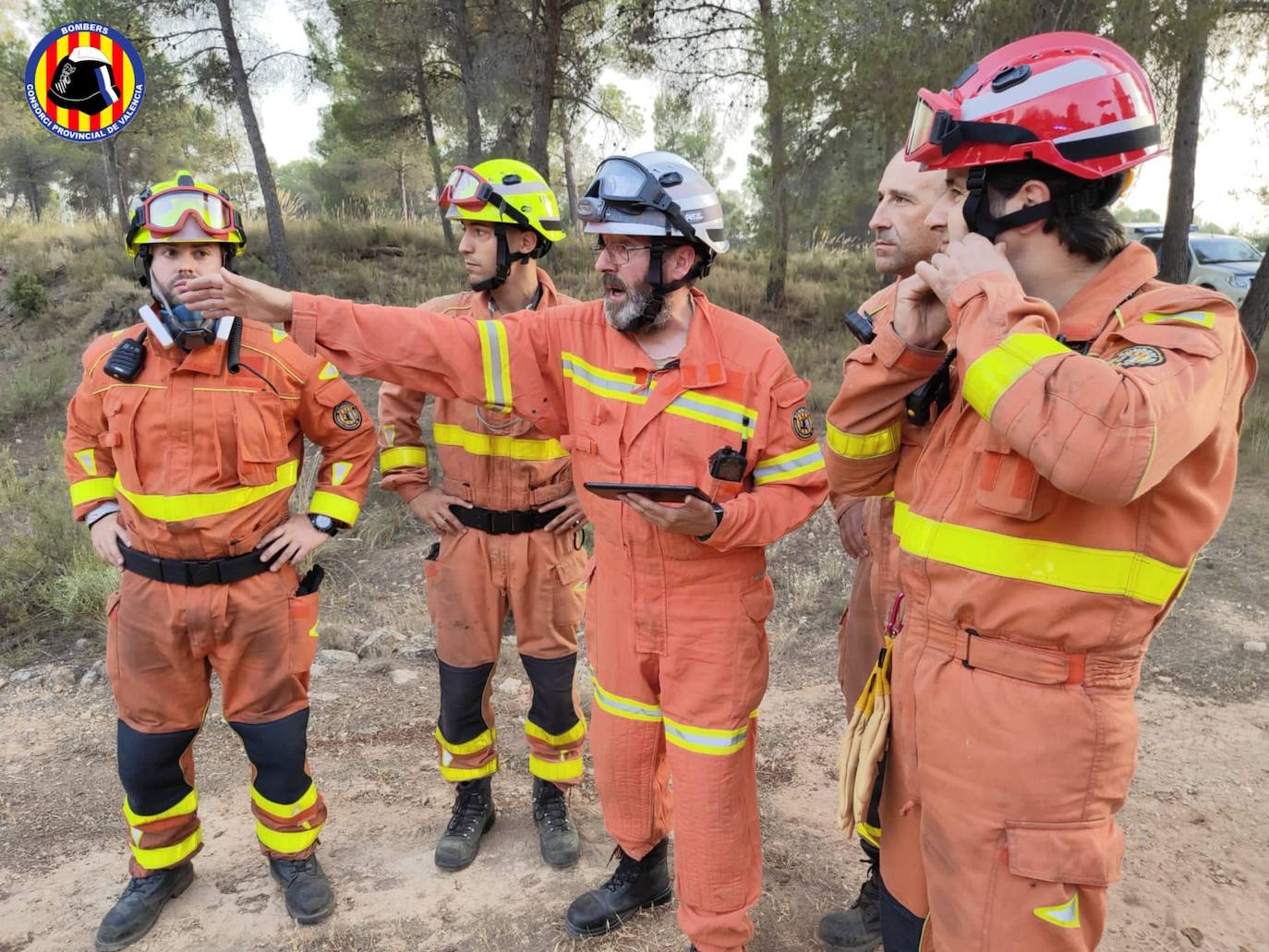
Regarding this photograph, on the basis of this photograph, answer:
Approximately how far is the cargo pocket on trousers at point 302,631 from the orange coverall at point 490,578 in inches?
19.3

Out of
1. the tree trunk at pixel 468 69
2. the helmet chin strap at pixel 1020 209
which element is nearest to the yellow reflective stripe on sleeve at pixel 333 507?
the helmet chin strap at pixel 1020 209

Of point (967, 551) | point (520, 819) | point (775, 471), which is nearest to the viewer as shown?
point (967, 551)

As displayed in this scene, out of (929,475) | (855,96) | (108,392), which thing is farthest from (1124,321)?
(855,96)

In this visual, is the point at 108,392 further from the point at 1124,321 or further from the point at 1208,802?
the point at 1208,802

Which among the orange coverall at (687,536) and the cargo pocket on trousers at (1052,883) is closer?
the cargo pocket on trousers at (1052,883)

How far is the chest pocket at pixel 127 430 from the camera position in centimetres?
295

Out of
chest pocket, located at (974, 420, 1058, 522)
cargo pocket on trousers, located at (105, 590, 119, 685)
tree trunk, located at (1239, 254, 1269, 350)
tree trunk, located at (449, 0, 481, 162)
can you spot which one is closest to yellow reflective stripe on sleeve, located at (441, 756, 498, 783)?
cargo pocket on trousers, located at (105, 590, 119, 685)

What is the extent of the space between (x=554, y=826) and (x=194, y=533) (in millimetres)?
1875

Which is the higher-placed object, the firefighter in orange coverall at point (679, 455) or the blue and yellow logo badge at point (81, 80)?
the blue and yellow logo badge at point (81, 80)

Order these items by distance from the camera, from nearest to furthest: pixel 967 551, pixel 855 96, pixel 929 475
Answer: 1. pixel 967 551
2. pixel 929 475
3. pixel 855 96

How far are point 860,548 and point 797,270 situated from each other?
16.2m

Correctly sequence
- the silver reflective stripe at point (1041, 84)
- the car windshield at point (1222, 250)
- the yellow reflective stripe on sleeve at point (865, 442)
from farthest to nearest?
the car windshield at point (1222, 250), the yellow reflective stripe on sleeve at point (865, 442), the silver reflective stripe at point (1041, 84)

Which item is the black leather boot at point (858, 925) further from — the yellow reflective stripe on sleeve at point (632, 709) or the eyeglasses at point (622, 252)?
the eyeglasses at point (622, 252)

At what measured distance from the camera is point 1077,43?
6.21ft
